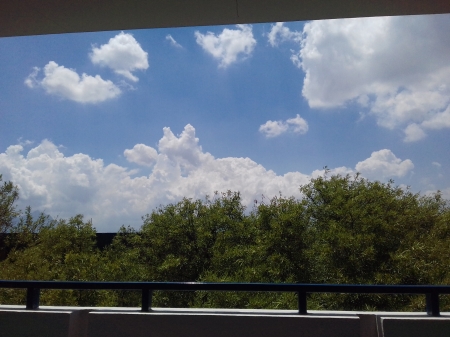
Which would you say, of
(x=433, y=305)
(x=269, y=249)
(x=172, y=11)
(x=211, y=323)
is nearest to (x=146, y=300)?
(x=211, y=323)

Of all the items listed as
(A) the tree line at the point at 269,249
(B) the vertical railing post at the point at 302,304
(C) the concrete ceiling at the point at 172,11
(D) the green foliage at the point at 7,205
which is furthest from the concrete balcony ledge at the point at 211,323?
(D) the green foliage at the point at 7,205

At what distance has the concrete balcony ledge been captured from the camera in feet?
8.80

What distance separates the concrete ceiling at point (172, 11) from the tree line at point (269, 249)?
5.59 meters

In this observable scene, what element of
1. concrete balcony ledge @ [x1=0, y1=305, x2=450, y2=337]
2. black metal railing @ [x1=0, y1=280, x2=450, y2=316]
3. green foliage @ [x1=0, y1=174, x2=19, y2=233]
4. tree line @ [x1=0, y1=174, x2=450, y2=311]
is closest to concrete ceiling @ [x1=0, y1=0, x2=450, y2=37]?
black metal railing @ [x1=0, y1=280, x2=450, y2=316]

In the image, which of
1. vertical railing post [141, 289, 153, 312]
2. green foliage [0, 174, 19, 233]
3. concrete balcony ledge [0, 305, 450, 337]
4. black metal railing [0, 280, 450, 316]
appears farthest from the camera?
green foliage [0, 174, 19, 233]

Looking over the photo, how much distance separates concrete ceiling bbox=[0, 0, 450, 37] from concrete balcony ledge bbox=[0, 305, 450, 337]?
2.16m

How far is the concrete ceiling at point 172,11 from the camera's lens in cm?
296

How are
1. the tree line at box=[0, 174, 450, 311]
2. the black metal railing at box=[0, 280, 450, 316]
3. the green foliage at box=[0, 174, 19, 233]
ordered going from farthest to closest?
the green foliage at box=[0, 174, 19, 233]
the tree line at box=[0, 174, 450, 311]
the black metal railing at box=[0, 280, 450, 316]

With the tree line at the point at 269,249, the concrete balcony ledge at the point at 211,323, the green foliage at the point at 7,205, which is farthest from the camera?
the green foliage at the point at 7,205

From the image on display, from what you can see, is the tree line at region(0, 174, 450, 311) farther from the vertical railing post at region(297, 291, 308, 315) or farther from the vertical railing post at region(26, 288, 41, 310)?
the vertical railing post at region(26, 288, 41, 310)

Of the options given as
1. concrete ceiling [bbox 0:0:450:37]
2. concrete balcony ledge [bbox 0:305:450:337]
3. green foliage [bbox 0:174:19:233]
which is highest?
concrete ceiling [bbox 0:0:450:37]

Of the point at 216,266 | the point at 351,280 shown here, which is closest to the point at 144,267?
the point at 216,266

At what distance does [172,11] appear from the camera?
3117mm

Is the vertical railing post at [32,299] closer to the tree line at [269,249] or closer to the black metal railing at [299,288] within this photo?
the black metal railing at [299,288]
